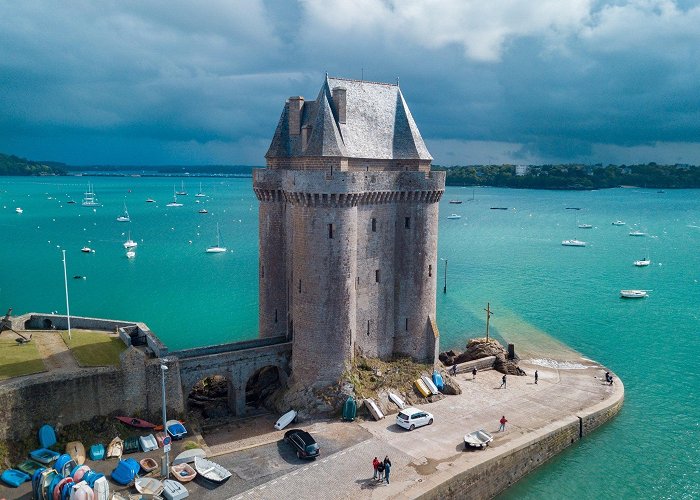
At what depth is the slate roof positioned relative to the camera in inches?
1328

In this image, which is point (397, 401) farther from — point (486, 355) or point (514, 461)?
point (486, 355)

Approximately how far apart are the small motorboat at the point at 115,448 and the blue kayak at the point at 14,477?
354 cm

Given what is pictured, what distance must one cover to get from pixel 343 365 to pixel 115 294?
167 feet

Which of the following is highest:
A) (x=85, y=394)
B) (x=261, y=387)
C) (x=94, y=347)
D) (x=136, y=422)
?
(x=94, y=347)

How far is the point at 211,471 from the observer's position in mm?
25547

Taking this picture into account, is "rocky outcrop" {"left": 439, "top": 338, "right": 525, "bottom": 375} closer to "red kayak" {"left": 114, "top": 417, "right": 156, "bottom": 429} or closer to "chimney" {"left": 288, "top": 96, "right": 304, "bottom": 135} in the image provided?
"chimney" {"left": 288, "top": 96, "right": 304, "bottom": 135}

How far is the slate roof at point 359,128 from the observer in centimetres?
3372

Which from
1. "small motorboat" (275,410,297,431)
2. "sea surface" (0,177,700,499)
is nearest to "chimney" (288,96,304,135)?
"small motorboat" (275,410,297,431)

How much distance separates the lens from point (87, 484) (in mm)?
22938

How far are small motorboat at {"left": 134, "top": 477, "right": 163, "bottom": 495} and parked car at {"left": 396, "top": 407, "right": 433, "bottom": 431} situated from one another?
1361 centimetres

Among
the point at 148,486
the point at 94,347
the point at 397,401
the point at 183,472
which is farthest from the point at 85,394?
the point at 397,401

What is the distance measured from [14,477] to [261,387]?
621 inches

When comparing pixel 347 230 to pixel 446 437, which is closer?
pixel 446 437

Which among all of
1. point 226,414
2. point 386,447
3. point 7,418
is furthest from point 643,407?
point 7,418
